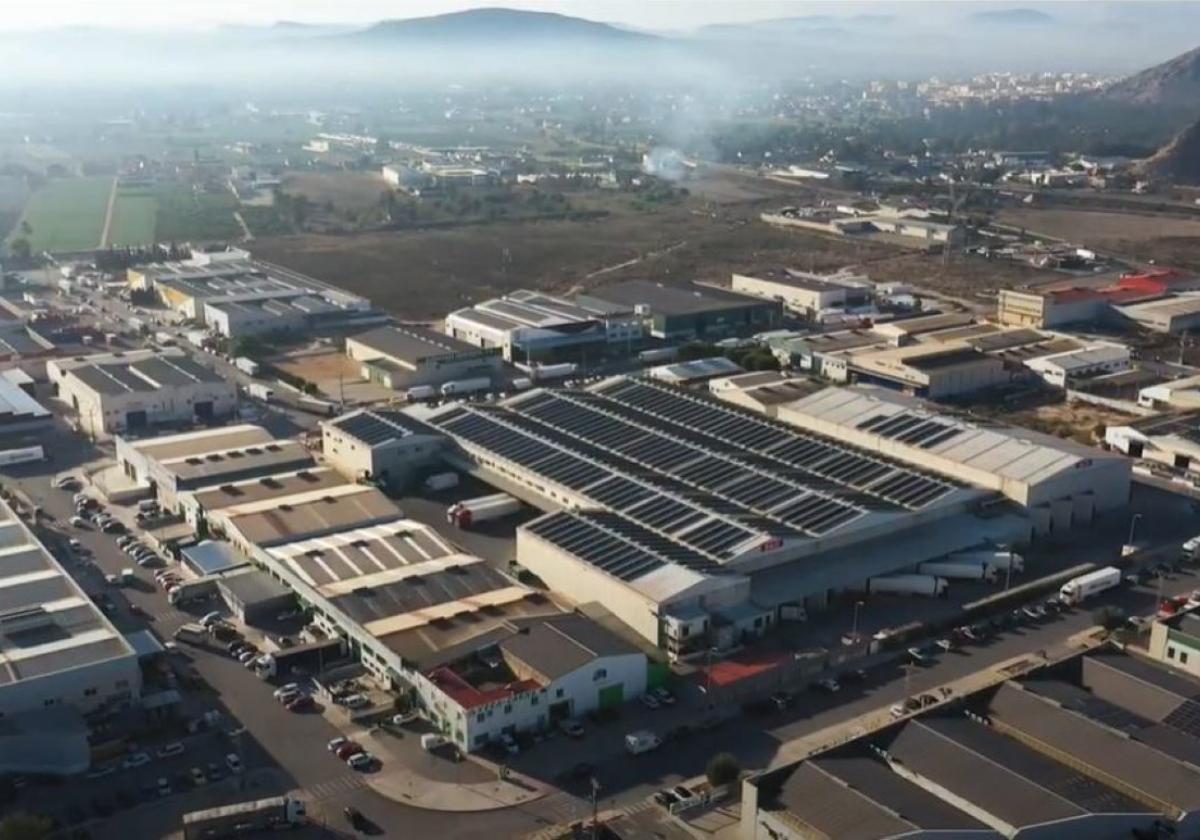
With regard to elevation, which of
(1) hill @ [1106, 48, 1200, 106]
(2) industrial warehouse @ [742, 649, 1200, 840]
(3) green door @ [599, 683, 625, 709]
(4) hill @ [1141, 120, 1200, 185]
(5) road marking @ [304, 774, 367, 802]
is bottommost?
(5) road marking @ [304, 774, 367, 802]

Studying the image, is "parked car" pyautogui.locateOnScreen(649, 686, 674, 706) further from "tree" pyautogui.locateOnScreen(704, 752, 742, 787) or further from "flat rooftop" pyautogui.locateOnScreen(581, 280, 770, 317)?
"flat rooftop" pyautogui.locateOnScreen(581, 280, 770, 317)

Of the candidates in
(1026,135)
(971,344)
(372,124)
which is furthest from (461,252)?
(372,124)

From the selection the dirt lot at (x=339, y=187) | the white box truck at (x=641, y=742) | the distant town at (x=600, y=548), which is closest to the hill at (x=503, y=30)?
the dirt lot at (x=339, y=187)

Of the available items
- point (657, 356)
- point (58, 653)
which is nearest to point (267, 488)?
point (58, 653)

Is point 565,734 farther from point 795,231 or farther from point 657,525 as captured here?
point 795,231

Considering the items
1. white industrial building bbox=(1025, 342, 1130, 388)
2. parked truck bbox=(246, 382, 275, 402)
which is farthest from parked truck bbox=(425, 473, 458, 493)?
white industrial building bbox=(1025, 342, 1130, 388)

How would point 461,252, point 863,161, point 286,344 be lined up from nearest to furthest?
point 286,344, point 461,252, point 863,161
